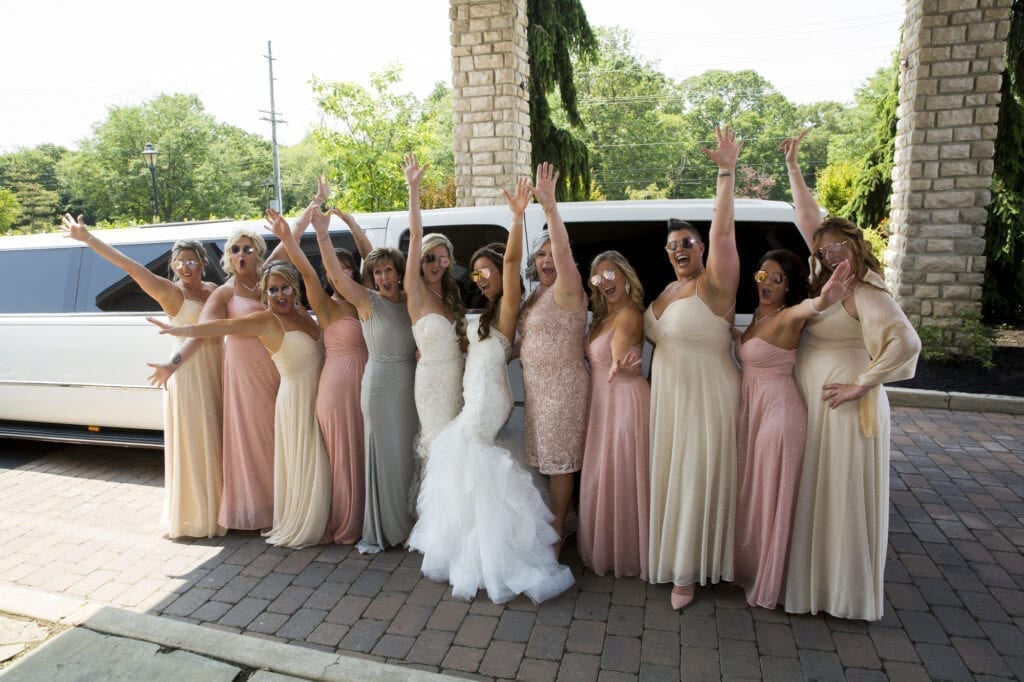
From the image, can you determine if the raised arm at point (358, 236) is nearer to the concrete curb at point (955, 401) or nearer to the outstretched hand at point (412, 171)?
the outstretched hand at point (412, 171)

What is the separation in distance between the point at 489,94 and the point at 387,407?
6445 millimetres

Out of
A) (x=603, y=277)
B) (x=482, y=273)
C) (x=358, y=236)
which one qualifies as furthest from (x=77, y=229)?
(x=603, y=277)

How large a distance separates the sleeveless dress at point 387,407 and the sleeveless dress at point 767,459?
1991mm

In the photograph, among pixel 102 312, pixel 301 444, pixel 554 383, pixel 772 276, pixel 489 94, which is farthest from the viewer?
pixel 489 94

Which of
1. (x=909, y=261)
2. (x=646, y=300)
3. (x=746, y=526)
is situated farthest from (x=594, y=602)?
(x=909, y=261)

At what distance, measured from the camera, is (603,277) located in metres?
3.71

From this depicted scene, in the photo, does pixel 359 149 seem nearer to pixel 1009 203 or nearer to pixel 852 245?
pixel 1009 203

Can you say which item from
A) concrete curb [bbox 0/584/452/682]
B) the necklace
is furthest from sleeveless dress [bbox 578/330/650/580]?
concrete curb [bbox 0/584/452/682]

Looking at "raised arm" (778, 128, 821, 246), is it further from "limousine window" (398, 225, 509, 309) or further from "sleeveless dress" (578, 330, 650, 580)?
"limousine window" (398, 225, 509, 309)

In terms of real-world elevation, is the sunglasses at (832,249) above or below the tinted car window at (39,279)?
above

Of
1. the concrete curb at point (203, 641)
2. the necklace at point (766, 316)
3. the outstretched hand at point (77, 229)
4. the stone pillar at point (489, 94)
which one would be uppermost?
the stone pillar at point (489, 94)

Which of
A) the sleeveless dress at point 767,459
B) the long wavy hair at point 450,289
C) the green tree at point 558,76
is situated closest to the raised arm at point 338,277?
the long wavy hair at point 450,289

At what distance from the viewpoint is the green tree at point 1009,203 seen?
35.1ft

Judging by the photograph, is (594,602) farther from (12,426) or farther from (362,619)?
(12,426)
